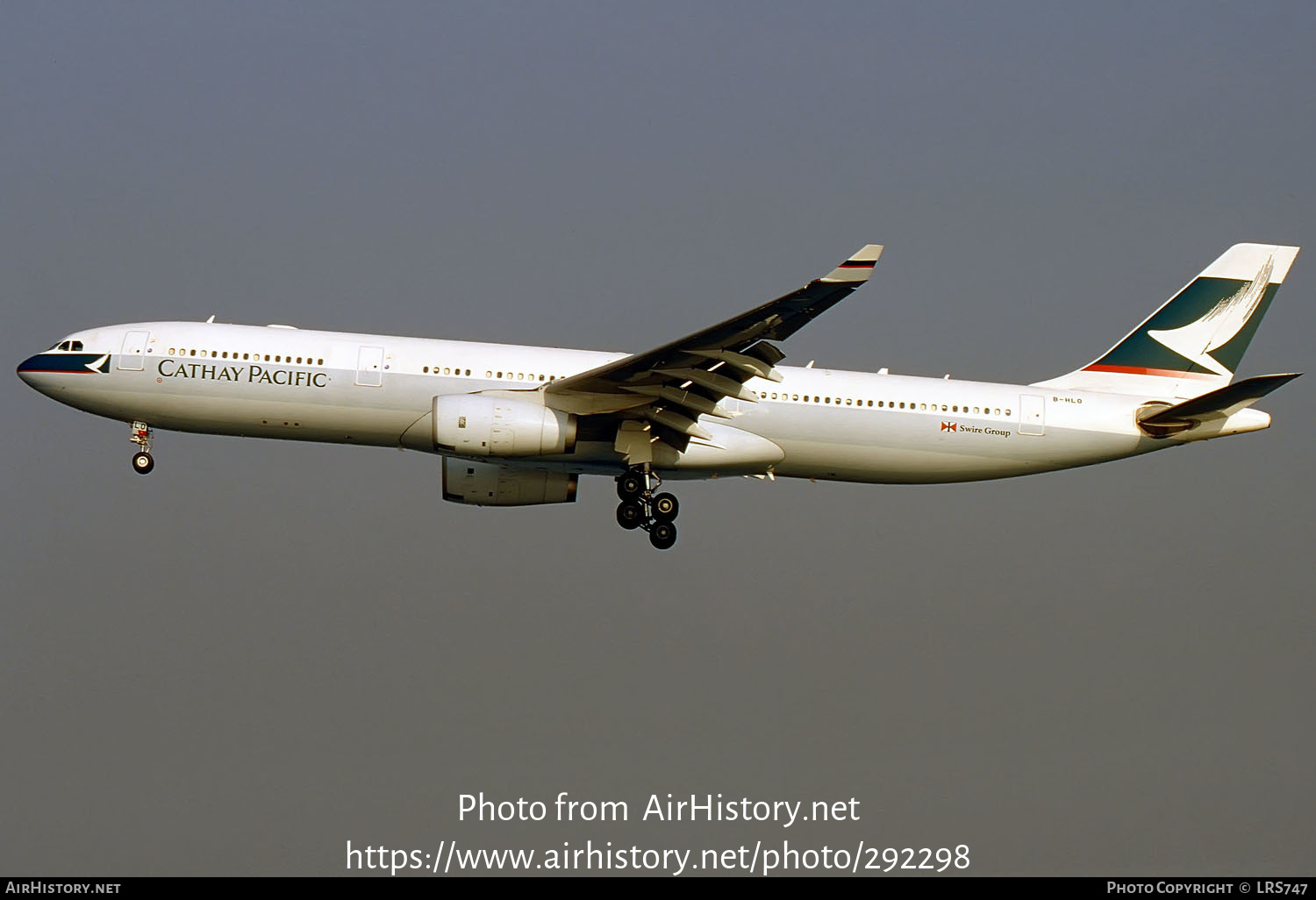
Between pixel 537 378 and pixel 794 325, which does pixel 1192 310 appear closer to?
pixel 794 325

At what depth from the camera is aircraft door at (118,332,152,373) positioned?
109 ft

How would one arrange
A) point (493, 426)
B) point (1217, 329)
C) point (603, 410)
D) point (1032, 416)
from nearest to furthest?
point (493, 426), point (603, 410), point (1032, 416), point (1217, 329)

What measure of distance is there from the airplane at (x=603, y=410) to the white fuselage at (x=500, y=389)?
0.13 ft

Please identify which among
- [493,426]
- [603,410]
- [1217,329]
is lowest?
[493,426]

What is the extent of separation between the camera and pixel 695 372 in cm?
3134

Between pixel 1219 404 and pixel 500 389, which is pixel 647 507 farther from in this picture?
pixel 1219 404

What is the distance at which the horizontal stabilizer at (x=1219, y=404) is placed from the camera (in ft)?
107

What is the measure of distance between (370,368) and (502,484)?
4.35m

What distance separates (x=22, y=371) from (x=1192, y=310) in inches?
1072

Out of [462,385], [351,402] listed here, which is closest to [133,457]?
[351,402]

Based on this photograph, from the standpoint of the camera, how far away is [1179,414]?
34.2 m

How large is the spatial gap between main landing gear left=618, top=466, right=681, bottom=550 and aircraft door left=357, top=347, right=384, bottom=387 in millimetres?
5671

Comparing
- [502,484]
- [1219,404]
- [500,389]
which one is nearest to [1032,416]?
[1219,404]

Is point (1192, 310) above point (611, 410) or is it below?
above
